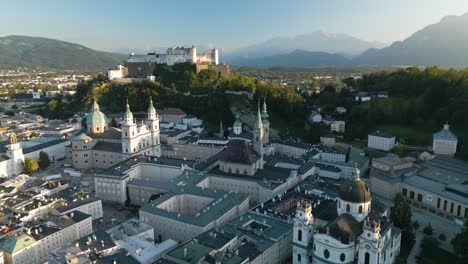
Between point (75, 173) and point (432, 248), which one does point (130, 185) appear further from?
point (432, 248)

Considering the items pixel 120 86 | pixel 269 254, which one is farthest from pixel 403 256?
pixel 120 86

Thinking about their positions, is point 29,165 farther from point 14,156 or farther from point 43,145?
point 43,145

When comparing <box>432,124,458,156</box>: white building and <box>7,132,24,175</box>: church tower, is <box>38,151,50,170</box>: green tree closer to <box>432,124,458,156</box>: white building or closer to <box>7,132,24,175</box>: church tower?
<box>7,132,24,175</box>: church tower

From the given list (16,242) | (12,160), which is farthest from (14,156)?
(16,242)

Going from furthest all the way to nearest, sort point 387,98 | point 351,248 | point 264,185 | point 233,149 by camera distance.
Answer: point 387,98, point 233,149, point 264,185, point 351,248

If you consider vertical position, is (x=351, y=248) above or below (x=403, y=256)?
above

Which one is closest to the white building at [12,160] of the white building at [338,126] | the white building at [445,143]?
the white building at [338,126]

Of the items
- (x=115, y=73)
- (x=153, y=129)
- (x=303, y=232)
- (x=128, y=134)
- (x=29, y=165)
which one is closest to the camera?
(x=303, y=232)
